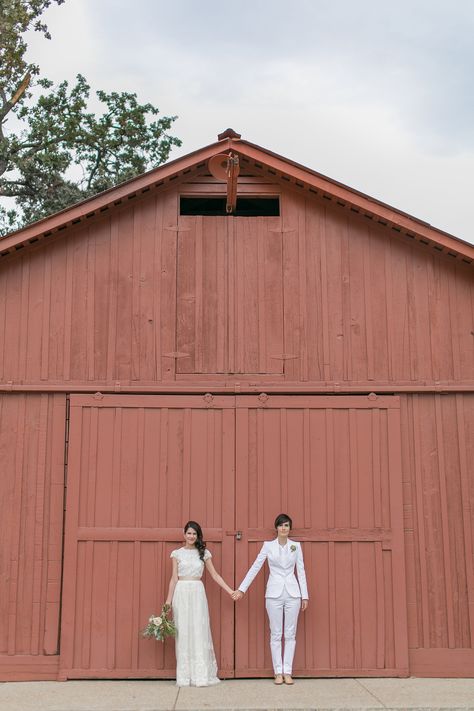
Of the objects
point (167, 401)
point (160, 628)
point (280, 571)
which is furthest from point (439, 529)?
point (167, 401)

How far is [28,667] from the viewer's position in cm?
832

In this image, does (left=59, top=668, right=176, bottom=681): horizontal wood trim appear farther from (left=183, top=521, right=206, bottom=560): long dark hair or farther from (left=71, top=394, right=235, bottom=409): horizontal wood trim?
(left=71, top=394, right=235, bottom=409): horizontal wood trim

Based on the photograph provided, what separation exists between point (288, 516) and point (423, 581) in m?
1.68

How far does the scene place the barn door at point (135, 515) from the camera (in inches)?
328

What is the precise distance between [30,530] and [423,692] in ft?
14.7

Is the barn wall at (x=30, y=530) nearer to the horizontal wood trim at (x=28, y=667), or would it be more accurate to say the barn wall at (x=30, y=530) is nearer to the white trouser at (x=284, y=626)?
the horizontal wood trim at (x=28, y=667)

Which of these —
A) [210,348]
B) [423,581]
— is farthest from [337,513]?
[210,348]

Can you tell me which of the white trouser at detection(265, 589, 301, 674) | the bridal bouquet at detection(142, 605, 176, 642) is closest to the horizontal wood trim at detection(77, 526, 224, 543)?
the bridal bouquet at detection(142, 605, 176, 642)

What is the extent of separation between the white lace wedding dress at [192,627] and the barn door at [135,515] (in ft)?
0.83

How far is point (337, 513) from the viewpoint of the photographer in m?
8.65

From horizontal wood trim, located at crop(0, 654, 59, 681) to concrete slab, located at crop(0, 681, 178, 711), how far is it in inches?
3.2

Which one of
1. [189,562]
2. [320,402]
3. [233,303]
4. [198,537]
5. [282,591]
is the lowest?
[282,591]

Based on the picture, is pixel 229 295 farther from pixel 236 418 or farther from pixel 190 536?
pixel 190 536

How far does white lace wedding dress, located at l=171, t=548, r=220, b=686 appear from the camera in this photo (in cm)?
801
